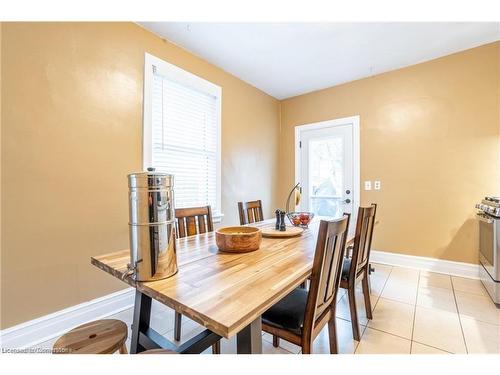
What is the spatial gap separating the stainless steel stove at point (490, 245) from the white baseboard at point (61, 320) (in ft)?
10.8

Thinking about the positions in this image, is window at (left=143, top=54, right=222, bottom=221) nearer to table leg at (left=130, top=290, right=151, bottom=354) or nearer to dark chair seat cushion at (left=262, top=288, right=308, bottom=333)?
table leg at (left=130, top=290, right=151, bottom=354)

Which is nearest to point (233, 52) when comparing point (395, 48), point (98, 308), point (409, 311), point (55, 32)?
point (55, 32)

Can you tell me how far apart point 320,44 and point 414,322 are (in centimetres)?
280

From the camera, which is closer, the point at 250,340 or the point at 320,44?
the point at 250,340

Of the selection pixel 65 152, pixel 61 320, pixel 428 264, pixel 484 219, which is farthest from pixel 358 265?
pixel 65 152

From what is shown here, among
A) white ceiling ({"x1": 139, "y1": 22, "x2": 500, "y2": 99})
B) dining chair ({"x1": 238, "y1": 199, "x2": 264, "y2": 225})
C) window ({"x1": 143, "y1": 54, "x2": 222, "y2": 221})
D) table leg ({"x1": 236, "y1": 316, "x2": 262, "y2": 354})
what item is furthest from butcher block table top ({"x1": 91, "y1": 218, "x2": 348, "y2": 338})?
white ceiling ({"x1": 139, "y1": 22, "x2": 500, "y2": 99})

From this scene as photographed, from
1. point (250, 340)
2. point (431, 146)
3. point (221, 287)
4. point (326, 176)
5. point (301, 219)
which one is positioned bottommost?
point (250, 340)

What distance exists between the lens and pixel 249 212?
256 cm

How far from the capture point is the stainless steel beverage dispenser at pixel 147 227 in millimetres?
946

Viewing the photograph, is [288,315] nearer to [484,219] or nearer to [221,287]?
[221,287]

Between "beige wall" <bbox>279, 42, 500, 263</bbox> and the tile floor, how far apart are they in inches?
25.4

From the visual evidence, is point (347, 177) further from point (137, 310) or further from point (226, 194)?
point (137, 310)

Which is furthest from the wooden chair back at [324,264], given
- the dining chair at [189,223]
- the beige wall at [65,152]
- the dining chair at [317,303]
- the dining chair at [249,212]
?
the beige wall at [65,152]

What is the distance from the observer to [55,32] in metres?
1.77
